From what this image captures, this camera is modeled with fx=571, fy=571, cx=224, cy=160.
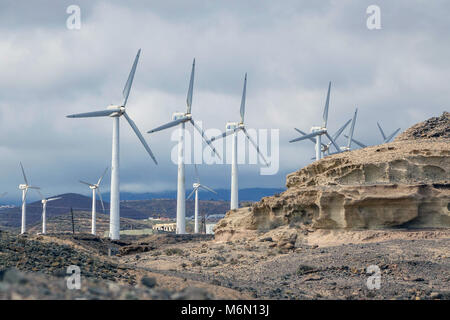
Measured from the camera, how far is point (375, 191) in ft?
105

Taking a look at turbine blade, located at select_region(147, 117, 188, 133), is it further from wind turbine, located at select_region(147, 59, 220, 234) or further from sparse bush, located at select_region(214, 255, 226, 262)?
sparse bush, located at select_region(214, 255, 226, 262)

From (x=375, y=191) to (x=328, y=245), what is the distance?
403cm

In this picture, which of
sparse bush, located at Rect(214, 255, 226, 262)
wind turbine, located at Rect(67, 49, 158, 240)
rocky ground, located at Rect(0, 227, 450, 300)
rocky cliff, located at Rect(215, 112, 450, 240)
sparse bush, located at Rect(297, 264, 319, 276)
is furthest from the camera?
wind turbine, located at Rect(67, 49, 158, 240)

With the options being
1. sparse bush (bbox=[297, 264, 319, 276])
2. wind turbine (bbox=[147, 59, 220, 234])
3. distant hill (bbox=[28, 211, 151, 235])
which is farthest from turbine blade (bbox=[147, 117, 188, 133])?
distant hill (bbox=[28, 211, 151, 235])

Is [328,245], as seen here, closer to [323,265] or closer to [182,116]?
[323,265]

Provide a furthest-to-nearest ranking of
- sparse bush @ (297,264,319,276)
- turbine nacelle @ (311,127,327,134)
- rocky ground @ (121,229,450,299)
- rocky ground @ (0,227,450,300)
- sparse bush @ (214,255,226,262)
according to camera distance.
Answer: turbine nacelle @ (311,127,327,134) → sparse bush @ (214,255,226,262) → sparse bush @ (297,264,319,276) → rocky ground @ (121,229,450,299) → rocky ground @ (0,227,450,300)

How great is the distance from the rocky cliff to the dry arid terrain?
6 centimetres

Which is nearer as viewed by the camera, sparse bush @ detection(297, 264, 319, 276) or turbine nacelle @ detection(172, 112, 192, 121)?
sparse bush @ detection(297, 264, 319, 276)

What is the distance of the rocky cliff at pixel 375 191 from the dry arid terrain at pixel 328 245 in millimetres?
58

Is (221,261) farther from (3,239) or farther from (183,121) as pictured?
(183,121)

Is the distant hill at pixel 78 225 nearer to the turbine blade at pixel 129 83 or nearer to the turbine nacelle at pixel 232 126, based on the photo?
the turbine nacelle at pixel 232 126

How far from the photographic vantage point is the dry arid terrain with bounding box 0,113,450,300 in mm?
21781
